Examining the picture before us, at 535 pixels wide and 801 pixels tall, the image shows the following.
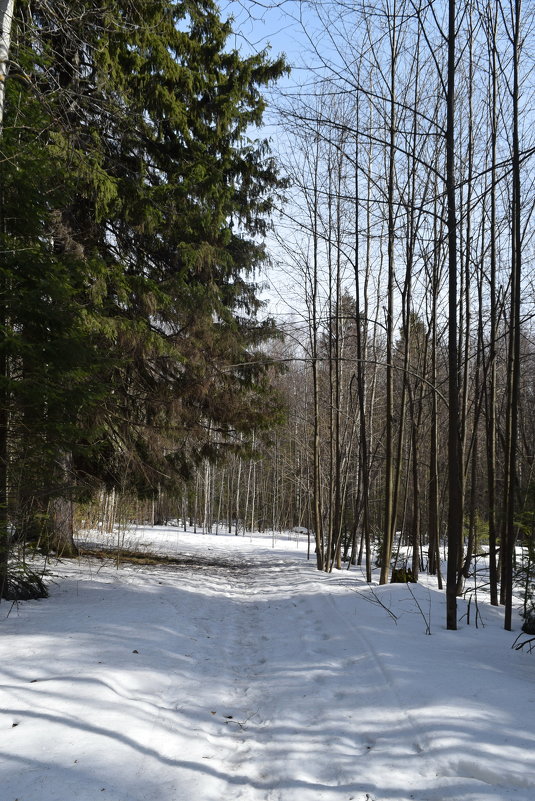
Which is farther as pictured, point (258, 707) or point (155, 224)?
point (155, 224)

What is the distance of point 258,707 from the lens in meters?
3.69

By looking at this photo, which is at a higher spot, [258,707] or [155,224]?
[155,224]

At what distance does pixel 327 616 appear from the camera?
638 cm

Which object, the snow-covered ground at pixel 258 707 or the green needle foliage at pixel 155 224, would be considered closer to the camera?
the snow-covered ground at pixel 258 707

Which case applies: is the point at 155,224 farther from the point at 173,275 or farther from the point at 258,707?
the point at 258,707

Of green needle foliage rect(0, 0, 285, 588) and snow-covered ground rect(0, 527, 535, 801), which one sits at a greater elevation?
green needle foliage rect(0, 0, 285, 588)

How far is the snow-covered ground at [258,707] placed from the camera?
2578mm

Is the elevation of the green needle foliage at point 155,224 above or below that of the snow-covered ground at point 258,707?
above

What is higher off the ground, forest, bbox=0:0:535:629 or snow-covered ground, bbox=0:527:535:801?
forest, bbox=0:0:535:629

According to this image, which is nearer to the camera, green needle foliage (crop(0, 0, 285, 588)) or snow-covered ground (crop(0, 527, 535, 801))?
snow-covered ground (crop(0, 527, 535, 801))

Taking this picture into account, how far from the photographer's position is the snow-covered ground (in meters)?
2.58

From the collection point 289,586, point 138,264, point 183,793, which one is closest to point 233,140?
point 138,264

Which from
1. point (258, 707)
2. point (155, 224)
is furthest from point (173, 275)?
point (258, 707)

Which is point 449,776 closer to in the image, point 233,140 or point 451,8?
point 451,8
